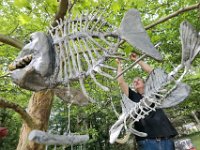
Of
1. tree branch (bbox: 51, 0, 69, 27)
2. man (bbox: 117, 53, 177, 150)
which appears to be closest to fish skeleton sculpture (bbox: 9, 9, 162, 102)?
man (bbox: 117, 53, 177, 150)

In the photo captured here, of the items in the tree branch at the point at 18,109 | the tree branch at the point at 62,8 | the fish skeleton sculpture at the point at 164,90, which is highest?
the tree branch at the point at 62,8

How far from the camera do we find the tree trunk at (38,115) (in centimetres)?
374

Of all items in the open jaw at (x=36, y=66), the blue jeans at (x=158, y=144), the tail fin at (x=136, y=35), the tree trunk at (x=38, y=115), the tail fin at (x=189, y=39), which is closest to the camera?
the tail fin at (x=136, y=35)

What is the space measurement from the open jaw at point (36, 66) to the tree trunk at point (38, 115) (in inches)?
92.4

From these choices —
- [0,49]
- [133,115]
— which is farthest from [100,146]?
[133,115]

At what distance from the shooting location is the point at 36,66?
53.1 inches

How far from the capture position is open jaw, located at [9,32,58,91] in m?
1.36

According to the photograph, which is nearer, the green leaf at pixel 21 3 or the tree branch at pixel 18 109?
the green leaf at pixel 21 3

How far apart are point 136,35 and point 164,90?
0.50 meters

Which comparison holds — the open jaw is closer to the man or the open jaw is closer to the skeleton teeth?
the skeleton teeth

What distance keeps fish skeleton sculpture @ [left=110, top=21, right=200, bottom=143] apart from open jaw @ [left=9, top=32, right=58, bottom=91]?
52 cm

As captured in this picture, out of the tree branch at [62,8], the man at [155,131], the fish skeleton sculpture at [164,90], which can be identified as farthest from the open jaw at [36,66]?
the tree branch at [62,8]

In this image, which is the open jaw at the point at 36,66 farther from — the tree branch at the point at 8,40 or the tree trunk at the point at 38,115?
the tree trunk at the point at 38,115

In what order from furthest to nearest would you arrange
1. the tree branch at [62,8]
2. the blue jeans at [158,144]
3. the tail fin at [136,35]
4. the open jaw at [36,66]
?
the tree branch at [62,8] → the blue jeans at [158,144] → the open jaw at [36,66] → the tail fin at [136,35]
